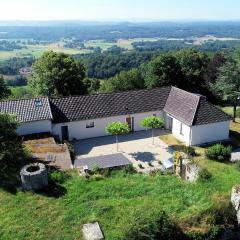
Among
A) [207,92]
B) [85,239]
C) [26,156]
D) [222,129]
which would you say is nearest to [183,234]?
[85,239]

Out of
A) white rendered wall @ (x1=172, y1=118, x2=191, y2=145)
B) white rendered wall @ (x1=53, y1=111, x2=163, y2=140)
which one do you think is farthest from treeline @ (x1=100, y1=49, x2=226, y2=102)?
white rendered wall @ (x1=172, y1=118, x2=191, y2=145)

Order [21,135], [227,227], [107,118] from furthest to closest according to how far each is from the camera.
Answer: [107,118] → [21,135] → [227,227]

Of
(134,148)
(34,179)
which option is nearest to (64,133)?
(134,148)

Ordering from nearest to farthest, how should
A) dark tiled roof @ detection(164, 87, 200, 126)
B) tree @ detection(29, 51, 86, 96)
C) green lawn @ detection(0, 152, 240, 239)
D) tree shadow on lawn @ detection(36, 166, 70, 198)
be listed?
green lawn @ detection(0, 152, 240, 239), tree shadow on lawn @ detection(36, 166, 70, 198), dark tiled roof @ detection(164, 87, 200, 126), tree @ detection(29, 51, 86, 96)

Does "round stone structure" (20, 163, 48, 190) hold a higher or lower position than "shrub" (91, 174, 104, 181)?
higher

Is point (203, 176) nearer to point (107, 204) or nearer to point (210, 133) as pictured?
point (107, 204)

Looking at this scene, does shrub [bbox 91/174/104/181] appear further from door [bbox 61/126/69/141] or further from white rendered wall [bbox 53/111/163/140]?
door [bbox 61/126/69/141]

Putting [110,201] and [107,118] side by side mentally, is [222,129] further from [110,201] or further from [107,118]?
[110,201]
